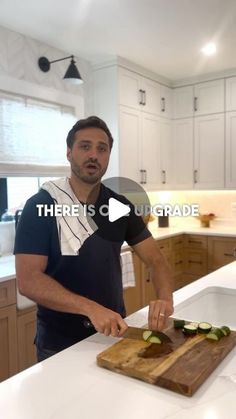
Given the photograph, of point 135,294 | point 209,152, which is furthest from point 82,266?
point 209,152

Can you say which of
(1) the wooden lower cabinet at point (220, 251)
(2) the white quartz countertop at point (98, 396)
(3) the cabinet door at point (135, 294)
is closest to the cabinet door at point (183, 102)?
(1) the wooden lower cabinet at point (220, 251)

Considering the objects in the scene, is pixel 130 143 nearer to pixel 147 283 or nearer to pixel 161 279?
pixel 147 283

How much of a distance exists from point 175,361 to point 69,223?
629 mm

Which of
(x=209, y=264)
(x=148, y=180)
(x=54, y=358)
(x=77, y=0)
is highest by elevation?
(x=77, y=0)

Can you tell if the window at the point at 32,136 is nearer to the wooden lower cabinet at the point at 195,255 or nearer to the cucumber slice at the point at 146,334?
the wooden lower cabinet at the point at 195,255

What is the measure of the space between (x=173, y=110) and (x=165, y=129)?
271 mm

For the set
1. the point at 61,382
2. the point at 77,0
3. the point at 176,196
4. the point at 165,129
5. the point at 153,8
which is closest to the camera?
the point at 61,382

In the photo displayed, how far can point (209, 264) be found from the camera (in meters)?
3.57

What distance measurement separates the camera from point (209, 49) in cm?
302

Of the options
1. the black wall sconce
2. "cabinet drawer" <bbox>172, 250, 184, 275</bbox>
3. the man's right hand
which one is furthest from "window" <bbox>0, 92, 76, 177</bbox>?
the man's right hand

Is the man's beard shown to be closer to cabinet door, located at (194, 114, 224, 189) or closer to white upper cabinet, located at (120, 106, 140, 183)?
white upper cabinet, located at (120, 106, 140, 183)

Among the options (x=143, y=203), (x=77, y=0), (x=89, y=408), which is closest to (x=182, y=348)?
(x=89, y=408)

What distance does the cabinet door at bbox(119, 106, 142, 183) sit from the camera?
3316 mm

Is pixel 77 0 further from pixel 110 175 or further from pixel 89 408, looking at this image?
pixel 89 408
